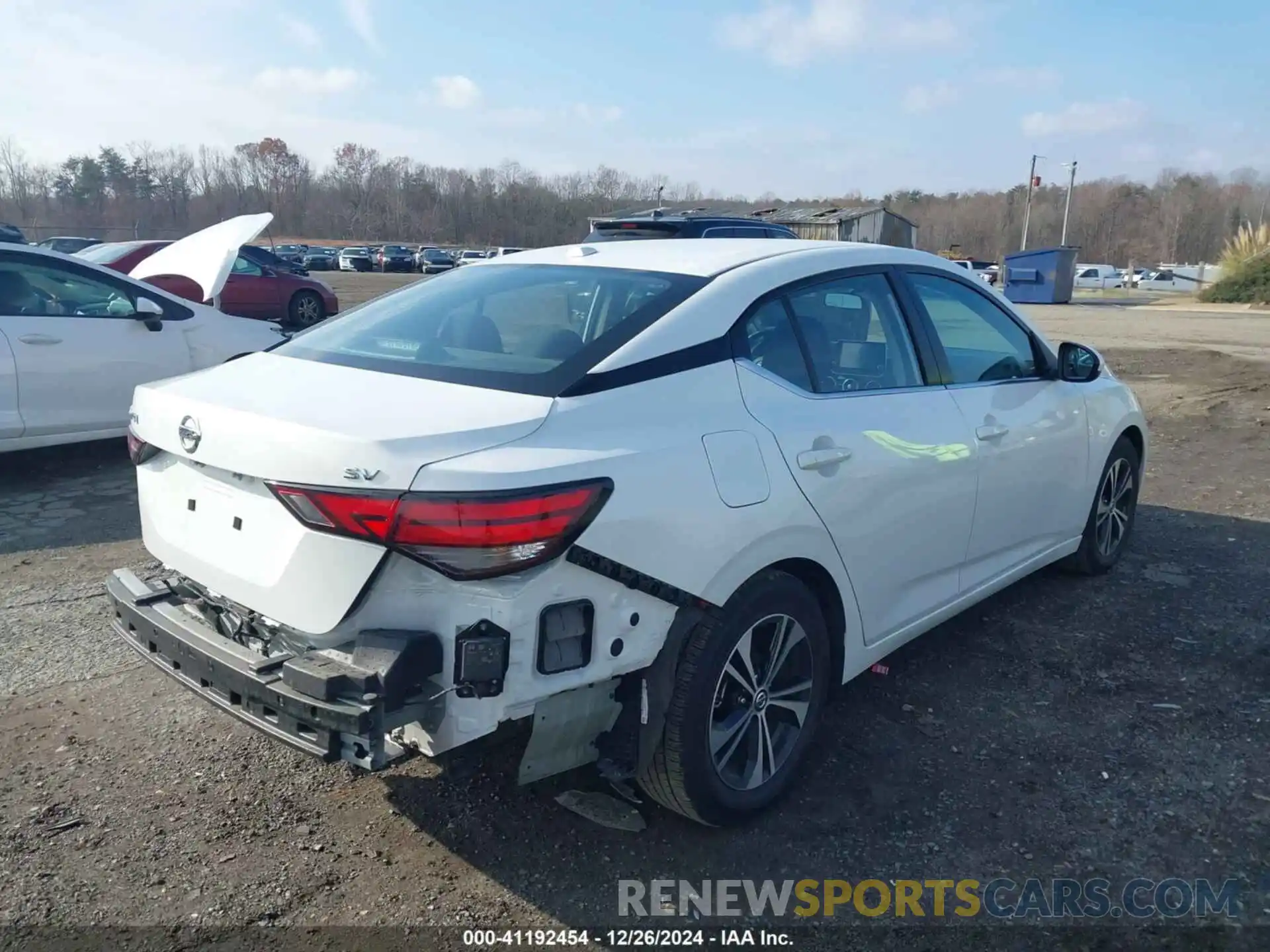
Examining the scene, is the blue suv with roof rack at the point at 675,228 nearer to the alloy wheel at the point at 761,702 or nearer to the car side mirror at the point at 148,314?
the car side mirror at the point at 148,314

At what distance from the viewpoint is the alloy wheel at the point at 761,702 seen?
9.38 ft

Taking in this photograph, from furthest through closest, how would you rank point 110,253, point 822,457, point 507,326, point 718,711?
1. point 110,253
2. point 507,326
3. point 822,457
4. point 718,711

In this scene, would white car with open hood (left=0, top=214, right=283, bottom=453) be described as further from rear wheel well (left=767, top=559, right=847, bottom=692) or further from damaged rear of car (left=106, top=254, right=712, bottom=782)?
rear wheel well (left=767, top=559, right=847, bottom=692)

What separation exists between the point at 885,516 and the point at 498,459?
1.52 m

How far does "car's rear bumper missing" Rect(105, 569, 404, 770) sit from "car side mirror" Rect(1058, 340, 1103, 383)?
138 inches

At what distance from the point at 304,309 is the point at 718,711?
16217 millimetres

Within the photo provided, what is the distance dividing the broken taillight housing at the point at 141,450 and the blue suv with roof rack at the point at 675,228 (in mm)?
5160

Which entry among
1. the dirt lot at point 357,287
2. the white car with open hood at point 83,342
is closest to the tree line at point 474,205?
the dirt lot at point 357,287

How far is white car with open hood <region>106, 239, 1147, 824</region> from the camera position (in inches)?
91.0

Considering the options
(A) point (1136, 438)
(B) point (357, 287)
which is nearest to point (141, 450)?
(A) point (1136, 438)

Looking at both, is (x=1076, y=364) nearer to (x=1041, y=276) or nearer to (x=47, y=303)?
(x=47, y=303)

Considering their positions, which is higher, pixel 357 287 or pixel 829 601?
pixel 829 601

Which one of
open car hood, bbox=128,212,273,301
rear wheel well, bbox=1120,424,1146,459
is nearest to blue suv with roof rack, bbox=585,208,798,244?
open car hood, bbox=128,212,273,301

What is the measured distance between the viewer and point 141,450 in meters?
3.11
